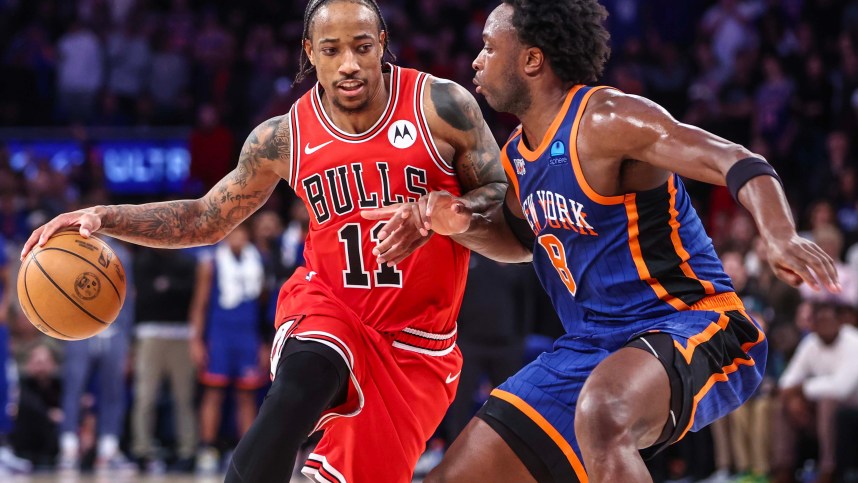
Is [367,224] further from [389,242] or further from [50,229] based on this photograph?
[50,229]

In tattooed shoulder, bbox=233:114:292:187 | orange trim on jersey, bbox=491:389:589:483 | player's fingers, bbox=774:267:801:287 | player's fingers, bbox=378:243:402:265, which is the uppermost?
tattooed shoulder, bbox=233:114:292:187

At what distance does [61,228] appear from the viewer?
4957 millimetres

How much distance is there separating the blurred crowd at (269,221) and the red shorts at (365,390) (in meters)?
4.59

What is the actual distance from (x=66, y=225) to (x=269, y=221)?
6556mm

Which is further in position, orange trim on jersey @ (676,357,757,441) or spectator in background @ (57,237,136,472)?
spectator in background @ (57,237,136,472)

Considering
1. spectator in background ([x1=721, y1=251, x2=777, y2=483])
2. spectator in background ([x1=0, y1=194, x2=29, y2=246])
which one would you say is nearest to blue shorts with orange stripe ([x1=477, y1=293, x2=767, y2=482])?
spectator in background ([x1=721, y1=251, x2=777, y2=483])

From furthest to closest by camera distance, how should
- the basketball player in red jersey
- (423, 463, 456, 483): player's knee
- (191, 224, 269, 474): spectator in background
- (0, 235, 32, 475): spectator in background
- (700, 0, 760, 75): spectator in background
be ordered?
1. (700, 0, 760, 75): spectator in background
2. (191, 224, 269, 474): spectator in background
3. (0, 235, 32, 475): spectator in background
4. the basketball player in red jersey
5. (423, 463, 456, 483): player's knee

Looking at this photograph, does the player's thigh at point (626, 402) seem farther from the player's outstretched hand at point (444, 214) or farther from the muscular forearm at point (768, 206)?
the player's outstretched hand at point (444, 214)

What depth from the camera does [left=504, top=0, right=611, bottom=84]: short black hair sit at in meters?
4.52

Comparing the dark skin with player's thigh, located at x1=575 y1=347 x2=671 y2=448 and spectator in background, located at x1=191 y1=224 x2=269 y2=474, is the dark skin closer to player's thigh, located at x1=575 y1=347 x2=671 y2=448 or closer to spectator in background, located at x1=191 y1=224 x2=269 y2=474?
player's thigh, located at x1=575 y1=347 x2=671 y2=448

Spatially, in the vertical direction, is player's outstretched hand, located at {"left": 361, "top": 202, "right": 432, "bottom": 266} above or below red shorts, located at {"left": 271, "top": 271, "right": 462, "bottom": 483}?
above

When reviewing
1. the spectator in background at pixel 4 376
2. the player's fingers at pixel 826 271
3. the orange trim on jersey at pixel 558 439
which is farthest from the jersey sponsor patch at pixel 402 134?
the spectator in background at pixel 4 376

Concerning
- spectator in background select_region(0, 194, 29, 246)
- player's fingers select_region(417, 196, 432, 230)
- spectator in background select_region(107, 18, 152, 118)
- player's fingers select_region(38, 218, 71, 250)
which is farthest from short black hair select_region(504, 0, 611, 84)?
Answer: spectator in background select_region(107, 18, 152, 118)

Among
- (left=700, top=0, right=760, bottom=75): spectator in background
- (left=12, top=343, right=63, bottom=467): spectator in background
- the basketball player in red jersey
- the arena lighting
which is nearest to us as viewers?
the basketball player in red jersey
